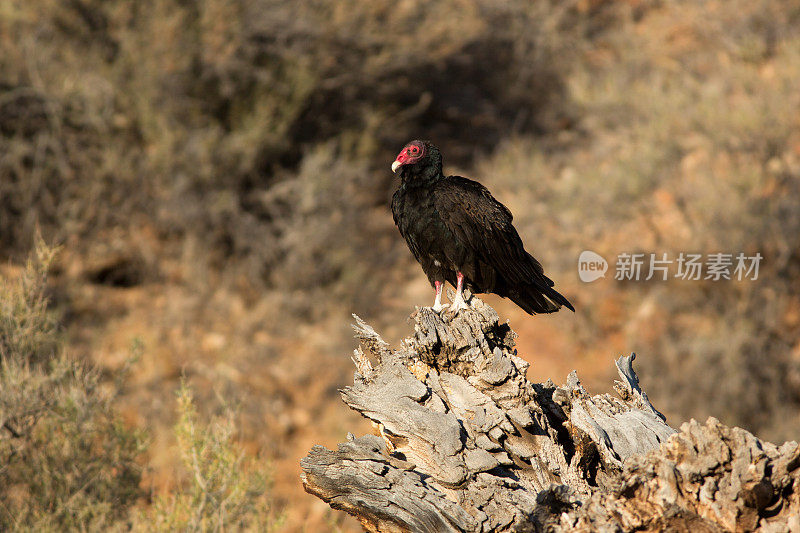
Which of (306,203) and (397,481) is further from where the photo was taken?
(306,203)

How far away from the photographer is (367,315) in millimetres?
10414

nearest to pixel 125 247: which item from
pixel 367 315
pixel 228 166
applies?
pixel 228 166

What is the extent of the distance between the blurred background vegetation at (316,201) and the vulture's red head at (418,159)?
4495mm

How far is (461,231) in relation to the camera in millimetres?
4664

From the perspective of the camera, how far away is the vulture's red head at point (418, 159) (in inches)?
186

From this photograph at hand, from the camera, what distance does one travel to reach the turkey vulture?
15.3 feet

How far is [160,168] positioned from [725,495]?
344 inches

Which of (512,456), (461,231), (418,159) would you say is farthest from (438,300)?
(512,456)

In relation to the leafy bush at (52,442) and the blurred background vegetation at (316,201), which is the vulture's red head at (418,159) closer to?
the leafy bush at (52,442)

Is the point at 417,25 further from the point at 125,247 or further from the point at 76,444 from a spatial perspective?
the point at 76,444

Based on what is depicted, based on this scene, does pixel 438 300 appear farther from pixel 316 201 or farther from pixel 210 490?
pixel 316 201

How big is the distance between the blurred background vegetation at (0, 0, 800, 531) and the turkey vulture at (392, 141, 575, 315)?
166 inches

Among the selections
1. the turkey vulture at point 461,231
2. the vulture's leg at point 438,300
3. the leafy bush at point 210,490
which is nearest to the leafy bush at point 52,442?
the leafy bush at point 210,490

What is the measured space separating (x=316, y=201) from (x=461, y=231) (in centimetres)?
602
